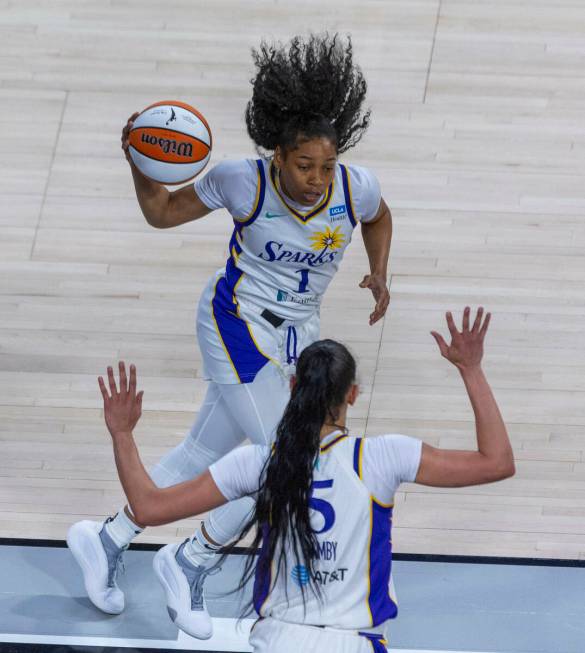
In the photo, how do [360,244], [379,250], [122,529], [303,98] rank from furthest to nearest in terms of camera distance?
[360,244] < [379,250] < [122,529] < [303,98]

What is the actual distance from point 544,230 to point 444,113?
1.13 metres

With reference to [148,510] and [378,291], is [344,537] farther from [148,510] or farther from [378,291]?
[378,291]

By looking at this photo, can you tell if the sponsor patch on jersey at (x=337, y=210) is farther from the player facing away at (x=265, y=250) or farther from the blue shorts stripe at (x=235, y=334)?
the blue shorts stripe at (x=235, y=334)

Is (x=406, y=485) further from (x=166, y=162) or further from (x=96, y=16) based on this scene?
(x=96, y=16)

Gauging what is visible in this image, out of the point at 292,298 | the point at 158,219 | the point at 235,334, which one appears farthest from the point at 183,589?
the point at 158,219

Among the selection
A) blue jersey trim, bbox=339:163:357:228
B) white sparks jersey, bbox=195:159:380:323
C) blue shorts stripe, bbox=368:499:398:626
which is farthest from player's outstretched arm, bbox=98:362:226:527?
blue jersey trim, bbox=339:163:357:228

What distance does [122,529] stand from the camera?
399 cm

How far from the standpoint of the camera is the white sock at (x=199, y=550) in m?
3.90

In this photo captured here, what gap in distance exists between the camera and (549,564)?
14.4 ft

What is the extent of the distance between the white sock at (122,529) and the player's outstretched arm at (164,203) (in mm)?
1010

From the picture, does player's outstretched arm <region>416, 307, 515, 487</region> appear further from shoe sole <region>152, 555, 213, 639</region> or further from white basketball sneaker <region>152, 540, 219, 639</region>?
shoe sole <region>152, 555, 213, 639</region>

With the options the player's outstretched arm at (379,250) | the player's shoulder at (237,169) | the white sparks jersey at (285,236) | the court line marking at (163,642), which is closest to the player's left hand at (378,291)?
the player's outstretched arm at (379,250)

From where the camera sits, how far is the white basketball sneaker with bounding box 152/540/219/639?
12.6ft

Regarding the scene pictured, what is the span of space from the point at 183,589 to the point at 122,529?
300 mm
